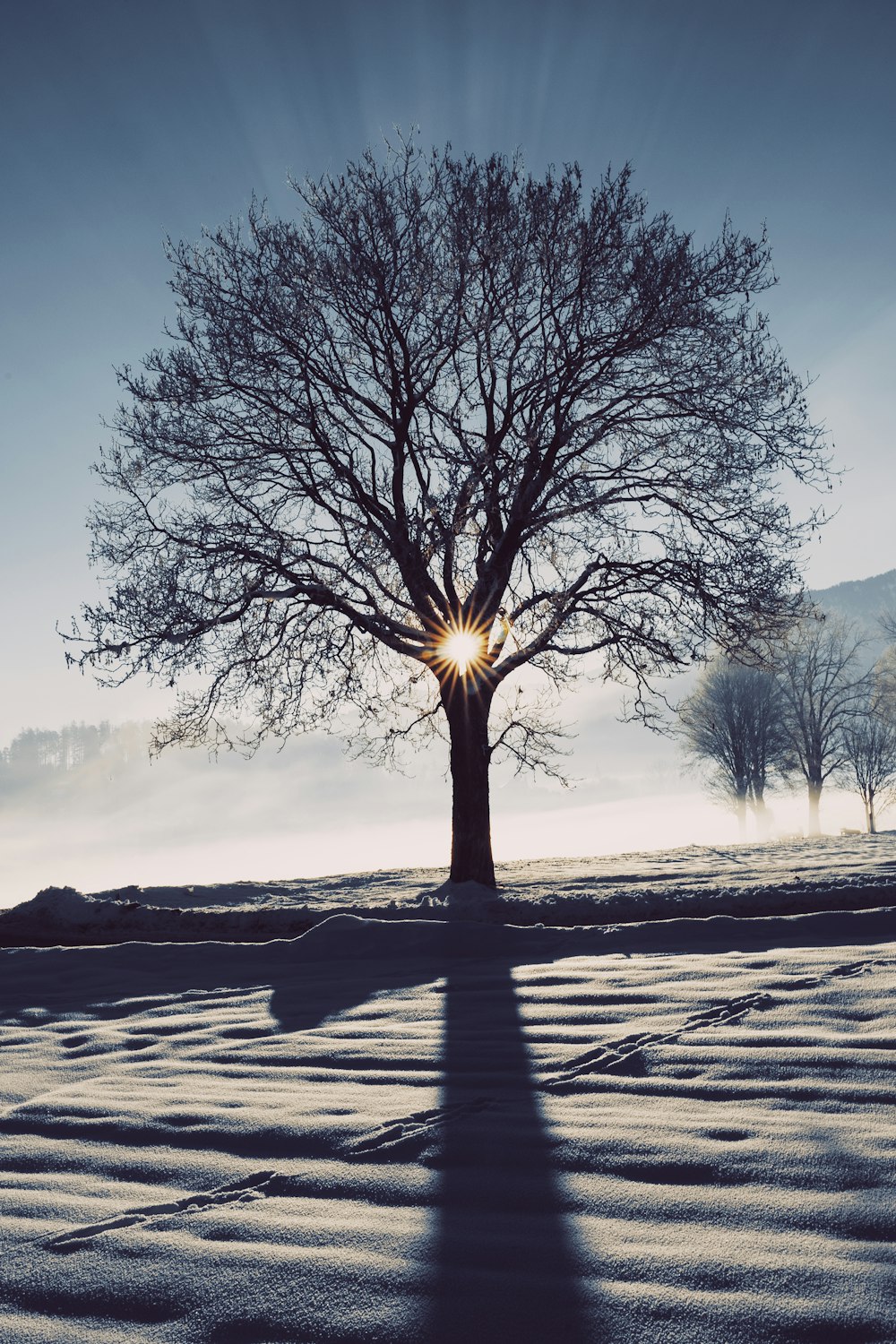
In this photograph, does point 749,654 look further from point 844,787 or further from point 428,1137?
point 844,787

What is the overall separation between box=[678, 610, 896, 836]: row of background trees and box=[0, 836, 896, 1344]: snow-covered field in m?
27.5

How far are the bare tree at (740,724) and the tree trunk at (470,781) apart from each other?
2106 centimetres

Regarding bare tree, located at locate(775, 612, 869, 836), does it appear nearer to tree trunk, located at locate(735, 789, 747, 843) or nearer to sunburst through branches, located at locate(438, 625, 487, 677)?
tree trunk, located at locate(735, 789, 747, 843)

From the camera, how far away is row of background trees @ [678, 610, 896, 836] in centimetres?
3148

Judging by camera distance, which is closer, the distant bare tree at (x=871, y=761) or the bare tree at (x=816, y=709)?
the bare tree at (x=816, y=709)

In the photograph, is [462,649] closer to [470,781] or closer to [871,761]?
[470,781]

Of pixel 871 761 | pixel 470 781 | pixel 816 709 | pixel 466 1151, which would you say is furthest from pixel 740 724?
pixel 466 1151

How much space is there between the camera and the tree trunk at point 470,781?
11133mm

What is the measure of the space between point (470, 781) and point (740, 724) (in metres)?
22.7

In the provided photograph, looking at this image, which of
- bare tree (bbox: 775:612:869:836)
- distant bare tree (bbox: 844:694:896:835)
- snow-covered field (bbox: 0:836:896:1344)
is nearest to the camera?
snow-covered field (bbox: 0:836:896:1344)

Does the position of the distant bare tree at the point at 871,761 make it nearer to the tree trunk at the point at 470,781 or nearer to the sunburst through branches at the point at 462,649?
the tree trunk at the point at 470,781

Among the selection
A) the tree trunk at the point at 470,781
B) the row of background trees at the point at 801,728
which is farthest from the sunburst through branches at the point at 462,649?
the row of background trees at the point at 801,728

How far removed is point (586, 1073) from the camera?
3.14 metres

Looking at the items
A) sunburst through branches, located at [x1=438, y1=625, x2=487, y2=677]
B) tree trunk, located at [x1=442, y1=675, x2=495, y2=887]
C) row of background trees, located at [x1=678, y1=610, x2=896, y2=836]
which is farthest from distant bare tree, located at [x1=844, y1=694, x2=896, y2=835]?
sunburst through branches, located at [x1=438, y1=625, x2=487, y2=677]
